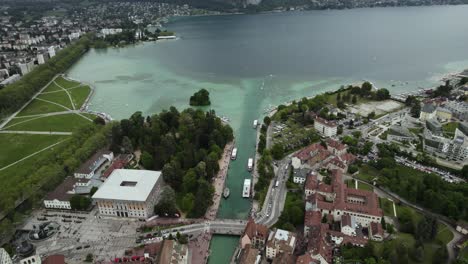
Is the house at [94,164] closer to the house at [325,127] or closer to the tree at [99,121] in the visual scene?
the tree at [99,121]

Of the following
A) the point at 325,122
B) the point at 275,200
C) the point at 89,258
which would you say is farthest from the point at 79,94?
the point at 275,200

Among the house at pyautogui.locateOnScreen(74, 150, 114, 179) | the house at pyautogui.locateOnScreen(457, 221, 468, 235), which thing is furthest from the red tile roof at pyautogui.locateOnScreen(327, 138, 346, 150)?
the house at pyautogui.locateOnScreen(74, 150, 114, 179)

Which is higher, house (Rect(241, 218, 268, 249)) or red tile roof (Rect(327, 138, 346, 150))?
red tile roof (Rect(327, 138, 346, 150))

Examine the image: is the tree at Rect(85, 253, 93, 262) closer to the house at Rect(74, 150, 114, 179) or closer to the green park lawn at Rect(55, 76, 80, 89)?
the house at Rect(74, 150, 114, 179)

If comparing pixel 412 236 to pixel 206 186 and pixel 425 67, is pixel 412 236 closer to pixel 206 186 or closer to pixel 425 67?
pixel 206 186

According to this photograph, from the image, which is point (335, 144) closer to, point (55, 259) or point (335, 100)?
point (335, 100)
